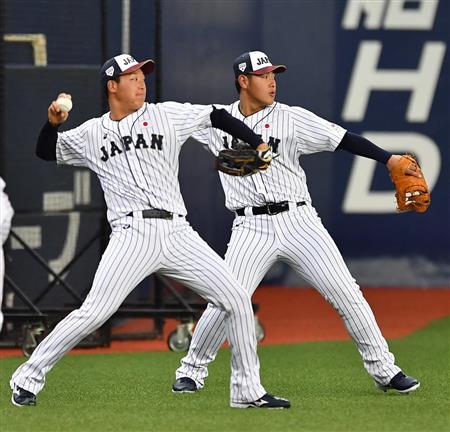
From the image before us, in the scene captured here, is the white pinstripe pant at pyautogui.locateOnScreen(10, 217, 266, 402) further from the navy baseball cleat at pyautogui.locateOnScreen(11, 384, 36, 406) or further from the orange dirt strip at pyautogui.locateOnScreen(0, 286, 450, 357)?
the orange dirt strip at pyautogui.locateOnScreen(0, 286, 450, 357)

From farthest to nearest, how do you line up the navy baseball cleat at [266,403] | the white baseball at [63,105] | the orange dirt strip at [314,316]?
the orange dirt strip at [314,316] < the navy baseball cleat at [266,403] < the white baseball at [63,105]

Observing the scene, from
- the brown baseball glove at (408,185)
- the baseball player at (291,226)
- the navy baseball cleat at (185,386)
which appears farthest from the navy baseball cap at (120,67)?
the navy baseball cleat at (185,386)

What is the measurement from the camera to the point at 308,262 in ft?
25.9

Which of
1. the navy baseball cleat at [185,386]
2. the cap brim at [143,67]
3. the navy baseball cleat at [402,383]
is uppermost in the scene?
the cap brim at [143,67]

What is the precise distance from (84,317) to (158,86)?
4364 millimetres

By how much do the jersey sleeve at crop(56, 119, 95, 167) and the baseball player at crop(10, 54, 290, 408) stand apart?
0.05 meters

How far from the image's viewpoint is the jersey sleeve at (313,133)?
26.0 ft

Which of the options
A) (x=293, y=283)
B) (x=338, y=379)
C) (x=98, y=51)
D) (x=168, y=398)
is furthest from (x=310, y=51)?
(x=168, y=398)

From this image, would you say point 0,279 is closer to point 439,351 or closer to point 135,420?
point 135,420

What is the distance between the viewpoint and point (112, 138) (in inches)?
294

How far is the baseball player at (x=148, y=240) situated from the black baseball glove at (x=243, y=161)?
0.03 meters

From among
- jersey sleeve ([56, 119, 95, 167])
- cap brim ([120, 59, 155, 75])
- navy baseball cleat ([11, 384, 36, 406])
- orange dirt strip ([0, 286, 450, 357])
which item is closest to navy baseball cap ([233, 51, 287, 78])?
cap brim ([120, 59, 155, 75])

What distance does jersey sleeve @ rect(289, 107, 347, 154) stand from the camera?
313 inches

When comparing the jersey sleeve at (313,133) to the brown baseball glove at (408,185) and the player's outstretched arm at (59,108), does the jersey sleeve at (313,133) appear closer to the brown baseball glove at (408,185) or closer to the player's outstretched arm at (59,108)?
the brown baseball glove at (408,185)
